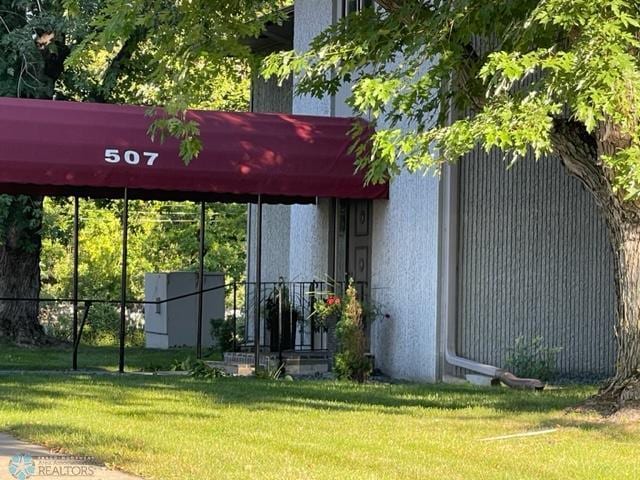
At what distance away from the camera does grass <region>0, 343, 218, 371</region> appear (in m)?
19.1

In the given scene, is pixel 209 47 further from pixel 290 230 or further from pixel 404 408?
pixel 290 230

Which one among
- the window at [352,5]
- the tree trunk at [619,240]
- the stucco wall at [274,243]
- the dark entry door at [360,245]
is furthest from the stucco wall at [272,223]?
the tree trunk at [619,240]

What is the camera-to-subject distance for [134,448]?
9141mm

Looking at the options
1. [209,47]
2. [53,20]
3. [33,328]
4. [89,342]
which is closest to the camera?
[209,47]

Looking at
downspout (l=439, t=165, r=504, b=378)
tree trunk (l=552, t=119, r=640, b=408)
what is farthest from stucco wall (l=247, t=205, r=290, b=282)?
tree trunk (l=552, t=119, r=640, b=408)

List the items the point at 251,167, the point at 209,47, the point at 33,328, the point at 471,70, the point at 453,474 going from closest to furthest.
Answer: the point at 453,474 → the point at 471,70 → the point at 209,47 → the point at 251,167 → the point at 33,328

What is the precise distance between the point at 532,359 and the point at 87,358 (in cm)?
915

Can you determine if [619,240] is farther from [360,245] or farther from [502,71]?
[360,245]

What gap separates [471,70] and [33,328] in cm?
1524

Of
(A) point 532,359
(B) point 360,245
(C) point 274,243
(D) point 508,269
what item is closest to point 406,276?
(D) point 508,269

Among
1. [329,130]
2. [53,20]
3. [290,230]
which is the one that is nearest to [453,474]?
[329,130]

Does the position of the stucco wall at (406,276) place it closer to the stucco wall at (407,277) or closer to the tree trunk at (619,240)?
the stucco wall at (407,277)

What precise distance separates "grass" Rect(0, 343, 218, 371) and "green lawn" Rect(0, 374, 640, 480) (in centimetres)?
431

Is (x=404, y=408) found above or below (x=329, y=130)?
below
